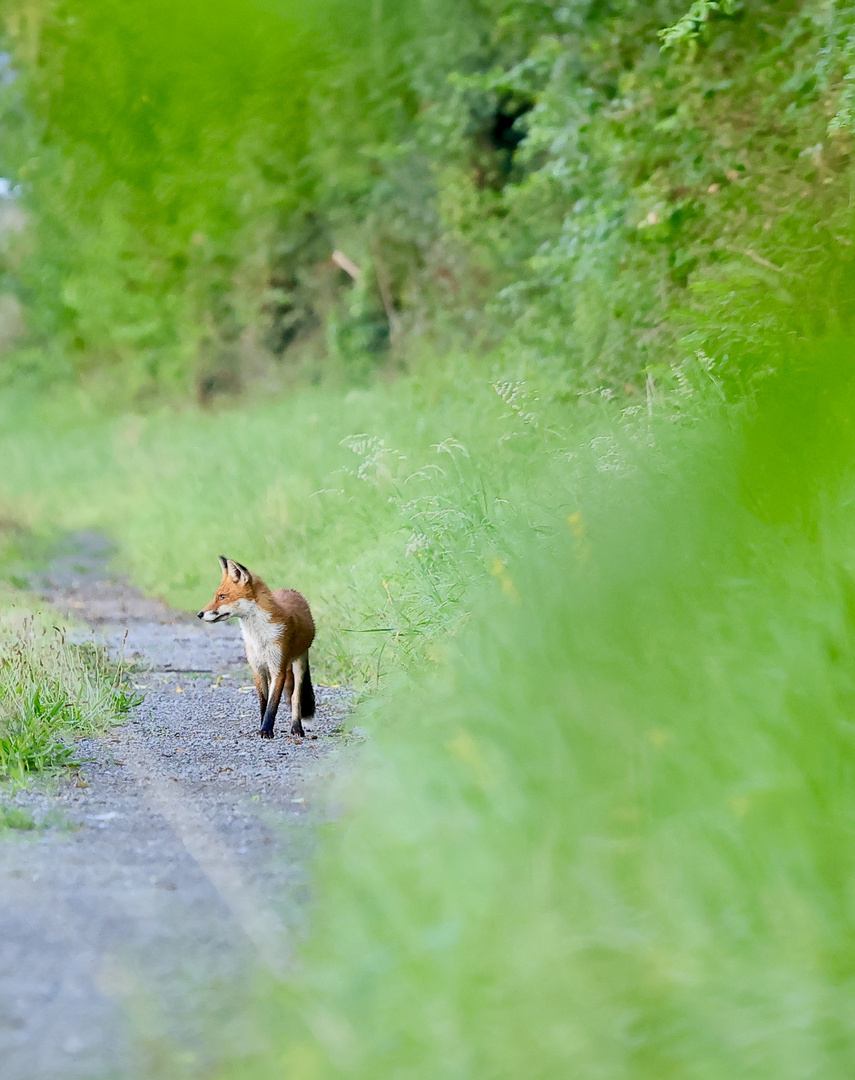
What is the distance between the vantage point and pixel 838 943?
8.96ft

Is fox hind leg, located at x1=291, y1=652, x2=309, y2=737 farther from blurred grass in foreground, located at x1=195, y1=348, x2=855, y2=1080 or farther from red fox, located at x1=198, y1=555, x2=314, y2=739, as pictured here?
blurred grass in foreground, located at x1=195, y1=348, x2=855, y2=1080

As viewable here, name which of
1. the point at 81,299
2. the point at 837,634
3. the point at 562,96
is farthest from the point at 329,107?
the point at 81,299

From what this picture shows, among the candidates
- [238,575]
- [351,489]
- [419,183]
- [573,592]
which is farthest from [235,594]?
[419,183]

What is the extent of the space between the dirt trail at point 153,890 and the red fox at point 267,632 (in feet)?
0.69

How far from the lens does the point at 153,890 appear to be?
4.04m

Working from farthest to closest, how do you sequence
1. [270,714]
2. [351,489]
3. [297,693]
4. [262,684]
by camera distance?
[351,489] → [262,684] → [297,693] → [270,714]

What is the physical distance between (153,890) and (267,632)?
10.1 feet

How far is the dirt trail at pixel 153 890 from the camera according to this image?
120 inches

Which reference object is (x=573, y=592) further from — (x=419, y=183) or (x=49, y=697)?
(x=419, y=183)

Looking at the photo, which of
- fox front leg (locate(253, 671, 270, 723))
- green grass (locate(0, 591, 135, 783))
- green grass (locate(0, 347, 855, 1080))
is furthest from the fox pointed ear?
green grass (locate(0, 347, 855, 1080))

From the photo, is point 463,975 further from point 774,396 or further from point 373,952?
point 774,396

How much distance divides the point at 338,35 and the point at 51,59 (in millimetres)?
427

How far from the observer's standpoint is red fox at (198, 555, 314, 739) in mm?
7055

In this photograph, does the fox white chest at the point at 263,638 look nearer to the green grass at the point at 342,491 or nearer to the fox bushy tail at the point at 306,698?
the fox bushy tail at the point at 306,698
